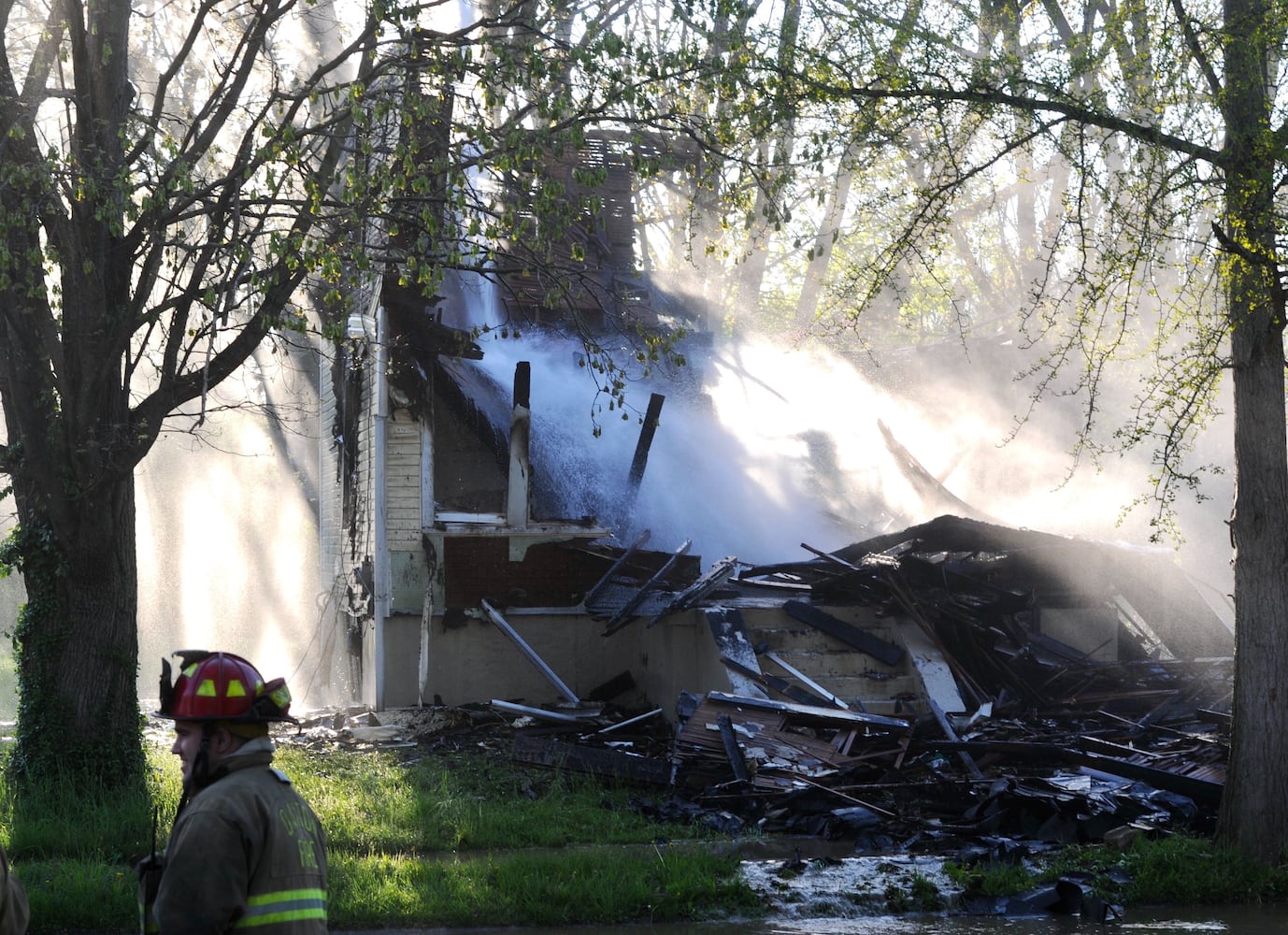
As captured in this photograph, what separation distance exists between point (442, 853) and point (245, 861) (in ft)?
18.1

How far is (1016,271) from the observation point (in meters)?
40.2

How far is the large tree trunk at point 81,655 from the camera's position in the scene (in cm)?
980

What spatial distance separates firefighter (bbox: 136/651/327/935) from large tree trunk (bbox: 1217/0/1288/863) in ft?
22.3

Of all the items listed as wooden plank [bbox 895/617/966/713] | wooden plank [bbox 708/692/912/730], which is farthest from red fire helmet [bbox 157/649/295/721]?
wooden plank [bbox 895/617/966/713]

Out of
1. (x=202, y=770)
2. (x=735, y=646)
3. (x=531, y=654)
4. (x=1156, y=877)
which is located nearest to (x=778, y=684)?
(x=735, y=646)

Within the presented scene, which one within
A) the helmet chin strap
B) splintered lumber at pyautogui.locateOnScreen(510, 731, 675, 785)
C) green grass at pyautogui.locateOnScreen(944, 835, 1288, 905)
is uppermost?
the helmet chin strap

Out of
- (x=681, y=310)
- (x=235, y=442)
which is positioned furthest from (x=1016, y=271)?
(x=235, y=442)

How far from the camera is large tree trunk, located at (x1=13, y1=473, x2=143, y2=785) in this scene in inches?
386

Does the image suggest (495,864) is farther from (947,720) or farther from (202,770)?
(947,720)

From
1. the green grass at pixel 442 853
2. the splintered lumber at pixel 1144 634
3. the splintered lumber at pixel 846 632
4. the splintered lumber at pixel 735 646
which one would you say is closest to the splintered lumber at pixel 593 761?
the green grass at pixel 442 853

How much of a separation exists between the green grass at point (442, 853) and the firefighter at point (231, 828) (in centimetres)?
384

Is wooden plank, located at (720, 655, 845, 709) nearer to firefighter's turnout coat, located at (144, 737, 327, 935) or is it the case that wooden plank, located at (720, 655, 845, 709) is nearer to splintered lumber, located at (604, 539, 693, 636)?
splintered lumber, located at (604, 539, 693, 636)

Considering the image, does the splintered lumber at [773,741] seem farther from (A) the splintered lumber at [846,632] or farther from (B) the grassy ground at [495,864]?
(A) the splintered lumber at [846,632]

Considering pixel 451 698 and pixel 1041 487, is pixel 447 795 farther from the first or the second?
pixel 1041 487
